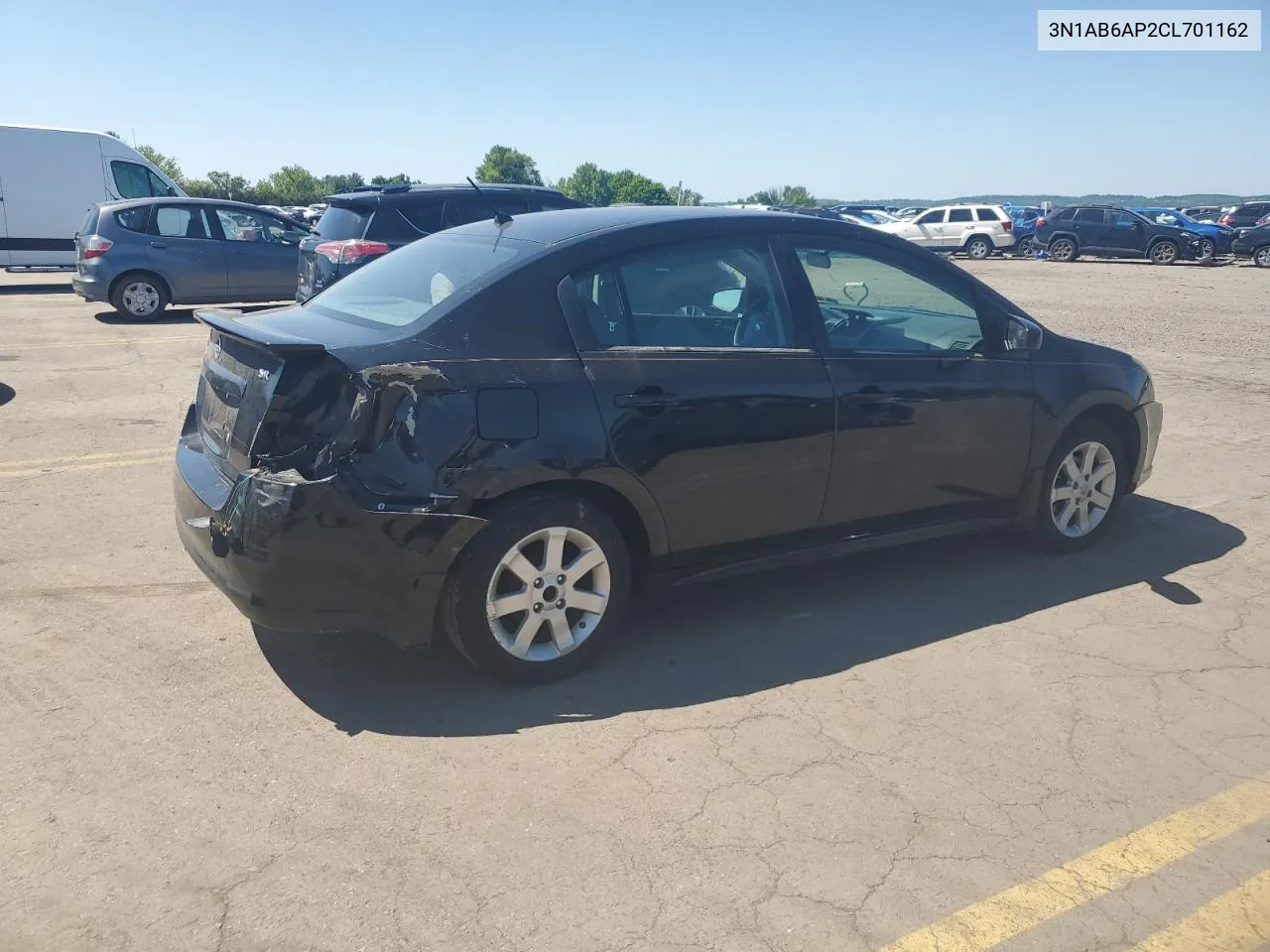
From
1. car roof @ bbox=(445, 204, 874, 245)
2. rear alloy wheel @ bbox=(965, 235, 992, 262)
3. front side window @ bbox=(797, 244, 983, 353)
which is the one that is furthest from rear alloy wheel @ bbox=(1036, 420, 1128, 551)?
rear alloy wheel @ bbox=(965, 235, 992, 262)

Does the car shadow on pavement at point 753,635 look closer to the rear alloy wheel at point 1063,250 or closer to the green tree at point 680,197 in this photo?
the green tree at point 680,197

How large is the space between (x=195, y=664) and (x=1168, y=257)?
31605mm

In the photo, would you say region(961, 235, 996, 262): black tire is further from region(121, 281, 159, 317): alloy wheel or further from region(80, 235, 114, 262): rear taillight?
region(80, 235, 114, 262): rear taillight

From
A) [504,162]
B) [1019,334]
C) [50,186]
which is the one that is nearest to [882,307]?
[1019,334]

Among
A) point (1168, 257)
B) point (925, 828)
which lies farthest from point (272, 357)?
point (1168, 257)

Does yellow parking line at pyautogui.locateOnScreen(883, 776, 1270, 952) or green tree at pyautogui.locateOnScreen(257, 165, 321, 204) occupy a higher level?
green tree at pyautogui.locateOnScreen(257, 165, 321, 204)

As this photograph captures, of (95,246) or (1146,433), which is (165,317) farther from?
(1146,433)

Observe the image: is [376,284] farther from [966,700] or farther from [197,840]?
[966,700]

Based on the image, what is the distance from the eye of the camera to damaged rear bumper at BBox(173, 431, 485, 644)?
11.3 ft

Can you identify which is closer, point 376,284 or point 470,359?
point 470,359

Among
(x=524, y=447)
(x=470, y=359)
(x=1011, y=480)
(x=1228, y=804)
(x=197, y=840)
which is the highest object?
(x=470, y=359)

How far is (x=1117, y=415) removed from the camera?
5.43 m

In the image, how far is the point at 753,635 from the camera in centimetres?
438

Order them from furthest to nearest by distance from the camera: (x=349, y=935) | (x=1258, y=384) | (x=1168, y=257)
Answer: (x=1168, y=257), (x=1258, y=384), (x=349, y=935)
